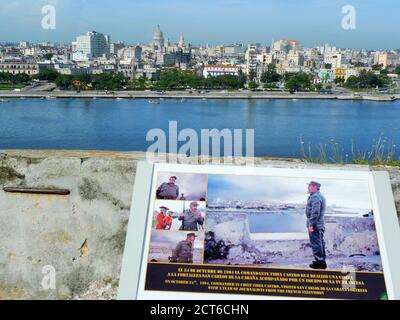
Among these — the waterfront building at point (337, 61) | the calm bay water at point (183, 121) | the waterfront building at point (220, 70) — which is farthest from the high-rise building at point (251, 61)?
the calm bay water at point (183, 121)

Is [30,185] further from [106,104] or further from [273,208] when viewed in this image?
[106,104]

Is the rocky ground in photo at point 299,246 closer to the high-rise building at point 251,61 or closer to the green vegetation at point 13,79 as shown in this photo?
the green vegetation at point 13,79

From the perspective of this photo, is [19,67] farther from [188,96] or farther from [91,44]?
[91,44]

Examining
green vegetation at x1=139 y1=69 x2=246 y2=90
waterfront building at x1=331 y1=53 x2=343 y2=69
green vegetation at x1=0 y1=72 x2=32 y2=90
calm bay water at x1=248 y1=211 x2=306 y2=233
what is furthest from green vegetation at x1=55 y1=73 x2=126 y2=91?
calm bay water at x1=248 y1=211 x2=306 y2=233

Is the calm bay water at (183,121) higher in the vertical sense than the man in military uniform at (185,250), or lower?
lower

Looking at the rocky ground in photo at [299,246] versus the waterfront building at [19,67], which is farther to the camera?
the waterfront building at [19,67]
